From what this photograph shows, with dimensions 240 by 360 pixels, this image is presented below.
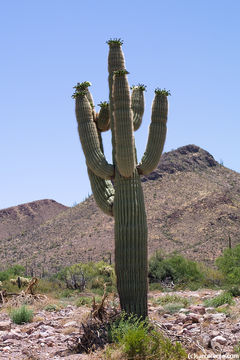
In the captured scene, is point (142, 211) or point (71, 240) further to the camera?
point (71, 240)

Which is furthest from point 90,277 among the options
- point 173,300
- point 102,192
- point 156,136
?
point 156,136

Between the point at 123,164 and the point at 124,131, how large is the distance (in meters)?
0.72

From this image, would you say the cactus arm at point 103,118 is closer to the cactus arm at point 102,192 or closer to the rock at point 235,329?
the cactus arm at point 102,192

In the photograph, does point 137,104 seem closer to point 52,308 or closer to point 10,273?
point 52,308

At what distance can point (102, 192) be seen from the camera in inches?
488

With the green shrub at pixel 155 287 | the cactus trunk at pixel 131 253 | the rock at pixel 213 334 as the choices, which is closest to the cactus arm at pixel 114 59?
the cactus trunk at pixel 131 253

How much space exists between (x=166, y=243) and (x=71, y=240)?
1056 cm

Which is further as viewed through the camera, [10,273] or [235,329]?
[10,273]

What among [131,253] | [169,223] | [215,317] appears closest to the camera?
[131,253]

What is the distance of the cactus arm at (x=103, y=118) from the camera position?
509 inches

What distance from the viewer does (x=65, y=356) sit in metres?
9.37

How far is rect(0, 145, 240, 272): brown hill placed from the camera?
4750cm

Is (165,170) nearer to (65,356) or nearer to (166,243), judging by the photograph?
(166,243)

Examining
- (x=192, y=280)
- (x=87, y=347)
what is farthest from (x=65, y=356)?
(x=192, y=280)
